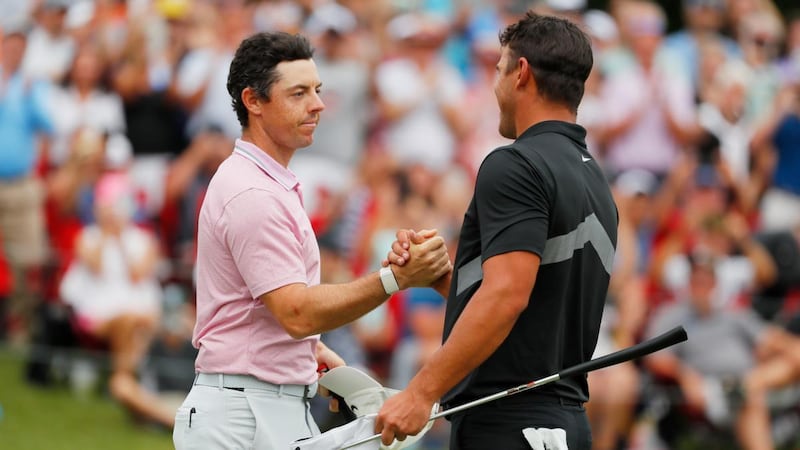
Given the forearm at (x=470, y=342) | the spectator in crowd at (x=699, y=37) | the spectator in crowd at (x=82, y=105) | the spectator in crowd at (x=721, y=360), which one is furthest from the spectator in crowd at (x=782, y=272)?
the forearm at (x=470, y=342)

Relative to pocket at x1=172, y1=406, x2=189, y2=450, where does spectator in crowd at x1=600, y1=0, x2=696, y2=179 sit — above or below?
above

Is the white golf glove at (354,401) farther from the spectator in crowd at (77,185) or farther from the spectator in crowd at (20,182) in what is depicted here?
the spectator in crowd at (20,182)

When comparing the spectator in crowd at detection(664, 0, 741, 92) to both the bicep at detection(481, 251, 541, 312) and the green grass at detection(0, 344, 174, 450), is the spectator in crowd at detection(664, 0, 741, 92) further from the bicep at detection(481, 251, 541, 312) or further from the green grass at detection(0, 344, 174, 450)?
the bicep at detection(481, 251, 541, 312)

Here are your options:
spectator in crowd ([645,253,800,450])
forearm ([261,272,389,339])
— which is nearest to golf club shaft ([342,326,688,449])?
forearm ([261,272,389,339])

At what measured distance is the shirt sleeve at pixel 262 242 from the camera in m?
4.68

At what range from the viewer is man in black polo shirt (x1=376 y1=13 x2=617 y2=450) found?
441 centimetres

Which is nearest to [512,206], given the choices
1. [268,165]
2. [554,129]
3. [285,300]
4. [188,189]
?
[554,129]

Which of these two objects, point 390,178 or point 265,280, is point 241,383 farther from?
point 390,178

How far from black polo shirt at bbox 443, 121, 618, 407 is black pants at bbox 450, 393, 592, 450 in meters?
0.05

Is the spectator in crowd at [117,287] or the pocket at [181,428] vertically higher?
the spectator in crowd at [117,287]

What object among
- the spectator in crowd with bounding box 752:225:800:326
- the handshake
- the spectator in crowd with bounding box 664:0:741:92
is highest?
the spectator in crowd with bounding box 664:0:741:92

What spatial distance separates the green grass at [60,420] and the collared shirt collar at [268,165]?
535cm

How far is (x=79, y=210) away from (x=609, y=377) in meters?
4.86

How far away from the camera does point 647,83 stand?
12.6m
